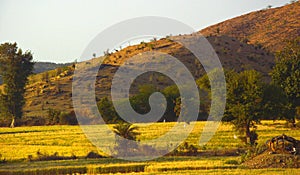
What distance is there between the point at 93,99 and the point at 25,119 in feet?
47.8

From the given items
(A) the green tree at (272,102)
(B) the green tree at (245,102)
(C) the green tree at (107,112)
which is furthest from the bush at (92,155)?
(C) the green tree at (107,112)

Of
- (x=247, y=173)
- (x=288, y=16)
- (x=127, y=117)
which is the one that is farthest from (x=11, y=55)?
(x=288, y=16)

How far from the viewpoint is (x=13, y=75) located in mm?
90375

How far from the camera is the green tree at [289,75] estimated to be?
6988cm

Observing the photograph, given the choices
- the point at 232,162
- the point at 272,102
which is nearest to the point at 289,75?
the point at 272,102

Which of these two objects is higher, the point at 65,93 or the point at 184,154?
the point at 65,93

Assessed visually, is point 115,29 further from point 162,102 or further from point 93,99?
point 93,99

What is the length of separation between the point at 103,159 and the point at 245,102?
18.8 m

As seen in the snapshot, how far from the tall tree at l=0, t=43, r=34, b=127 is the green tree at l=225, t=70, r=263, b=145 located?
46.3m

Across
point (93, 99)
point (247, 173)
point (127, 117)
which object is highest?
point (93, 99)

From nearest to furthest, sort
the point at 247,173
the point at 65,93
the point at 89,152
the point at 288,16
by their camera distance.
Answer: the point at 247,173, the point at 89,152, the point at 65,93, the point at 288,16

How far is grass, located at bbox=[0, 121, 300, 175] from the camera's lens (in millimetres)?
32781

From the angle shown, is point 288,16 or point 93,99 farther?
point 288,16

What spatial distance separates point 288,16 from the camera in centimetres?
19550
